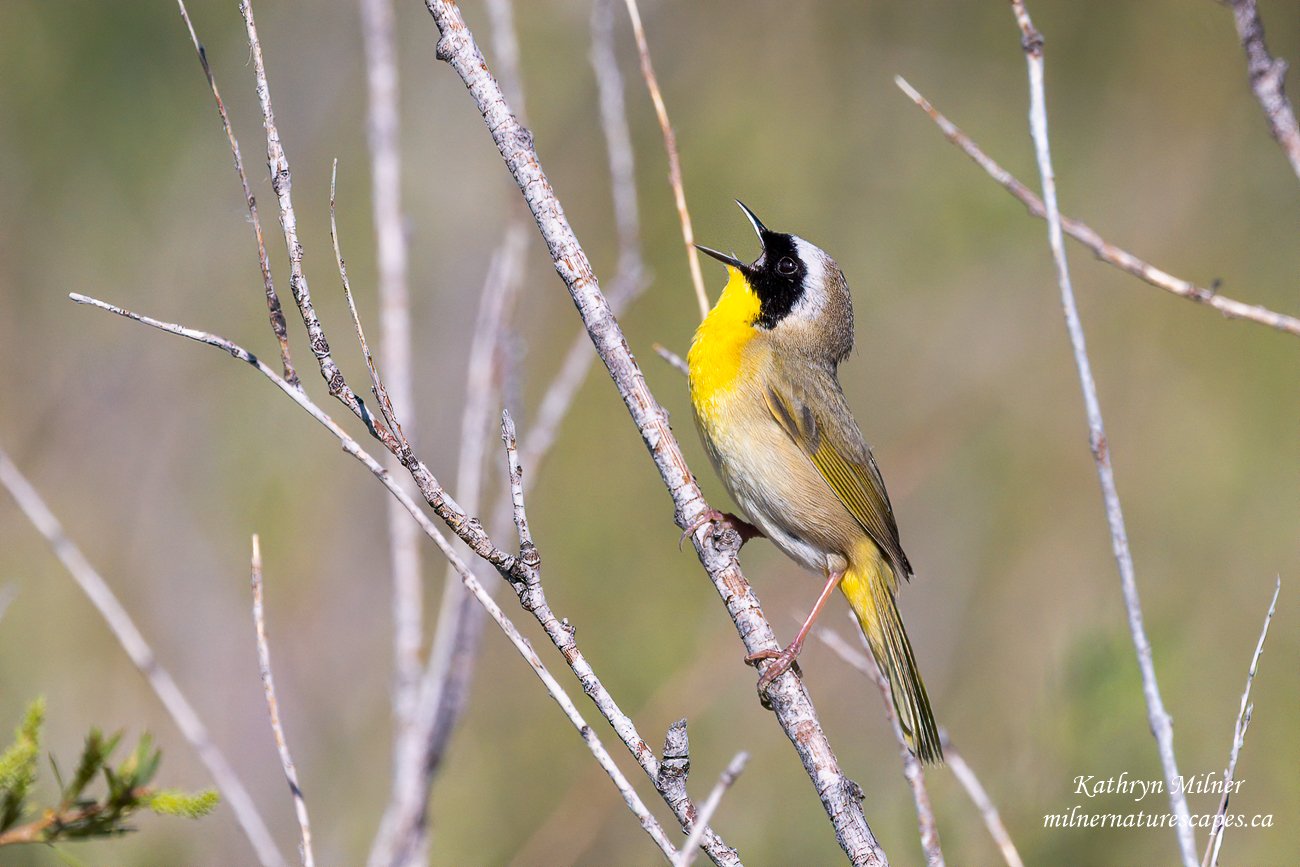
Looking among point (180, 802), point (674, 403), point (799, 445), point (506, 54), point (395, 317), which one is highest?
point (674, 403)

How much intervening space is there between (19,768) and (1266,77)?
1.89 m

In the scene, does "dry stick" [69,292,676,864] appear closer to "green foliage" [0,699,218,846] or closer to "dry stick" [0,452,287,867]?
"dry stick" [0,452,287,867]

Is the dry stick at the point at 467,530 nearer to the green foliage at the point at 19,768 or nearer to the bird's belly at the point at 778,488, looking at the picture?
the green foliage at the point at 19,768

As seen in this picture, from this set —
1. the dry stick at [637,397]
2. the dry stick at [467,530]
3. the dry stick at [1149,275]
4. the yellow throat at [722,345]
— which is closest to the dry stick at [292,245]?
the dry stick at [467,530]

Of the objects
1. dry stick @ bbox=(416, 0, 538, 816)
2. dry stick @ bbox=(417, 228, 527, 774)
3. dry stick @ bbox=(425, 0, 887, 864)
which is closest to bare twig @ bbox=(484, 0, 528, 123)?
dry stick @ bbox=(416, 0, 538, 816)

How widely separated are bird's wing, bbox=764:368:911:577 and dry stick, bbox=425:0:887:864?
1.04 m

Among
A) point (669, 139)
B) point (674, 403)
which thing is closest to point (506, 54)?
point (669, 139)

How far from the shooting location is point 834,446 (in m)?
3.27

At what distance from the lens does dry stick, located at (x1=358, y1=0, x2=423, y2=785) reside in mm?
2482

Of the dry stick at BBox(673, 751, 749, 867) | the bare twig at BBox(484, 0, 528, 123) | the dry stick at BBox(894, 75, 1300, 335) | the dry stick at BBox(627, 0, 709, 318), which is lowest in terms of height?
the dry stick at BBox(673, 751, 749, 867)

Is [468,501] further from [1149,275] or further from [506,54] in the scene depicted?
[1149,275]

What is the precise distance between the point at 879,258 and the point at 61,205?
441 centimetres

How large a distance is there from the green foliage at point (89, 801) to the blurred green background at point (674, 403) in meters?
2.02

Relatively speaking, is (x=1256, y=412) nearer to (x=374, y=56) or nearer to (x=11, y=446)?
(x=374, y=56)
